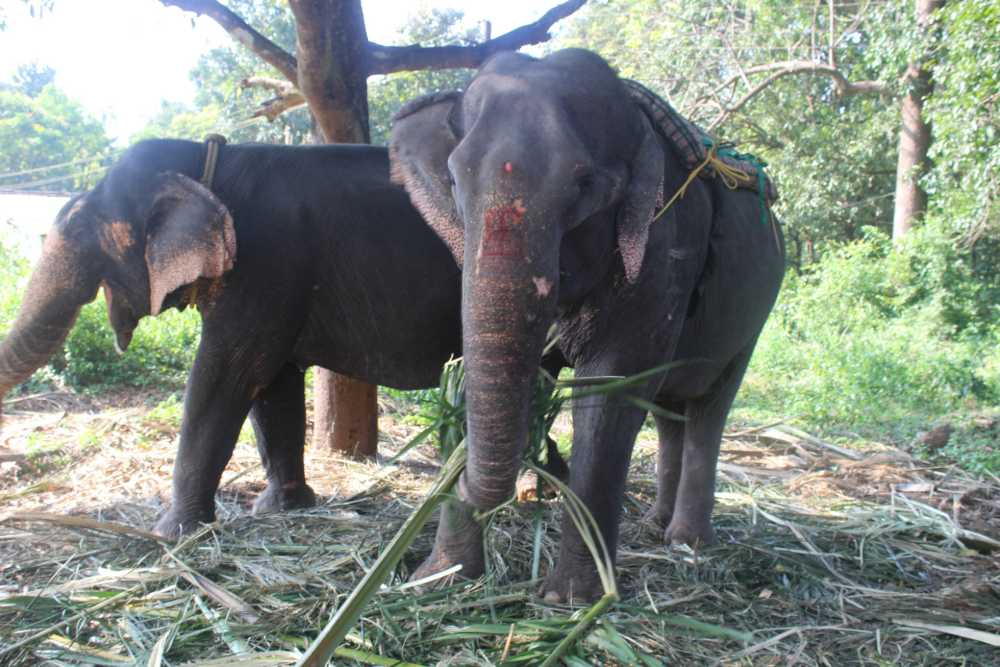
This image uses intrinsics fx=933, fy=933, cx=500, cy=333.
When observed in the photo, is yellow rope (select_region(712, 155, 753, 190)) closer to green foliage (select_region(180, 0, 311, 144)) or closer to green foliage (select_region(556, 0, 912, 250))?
green foliage (select_region(556, 0, 912, 250))

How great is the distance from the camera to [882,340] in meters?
11.2

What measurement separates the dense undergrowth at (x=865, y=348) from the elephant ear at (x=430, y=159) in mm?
3541

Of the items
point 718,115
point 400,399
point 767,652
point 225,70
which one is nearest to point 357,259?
point 767,652

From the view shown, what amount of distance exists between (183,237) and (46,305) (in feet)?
2.06

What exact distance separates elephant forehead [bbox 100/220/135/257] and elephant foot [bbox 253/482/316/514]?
1298 millimetres

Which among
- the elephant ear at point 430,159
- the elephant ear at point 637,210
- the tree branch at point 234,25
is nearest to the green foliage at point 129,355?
the tree branch at point 234,25

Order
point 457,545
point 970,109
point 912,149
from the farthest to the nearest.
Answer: point 912,149, point 970,109, point 457,545

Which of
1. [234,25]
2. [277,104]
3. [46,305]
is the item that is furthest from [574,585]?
[277,104]

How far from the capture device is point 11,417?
6551mm

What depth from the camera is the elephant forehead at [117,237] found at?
3.58m

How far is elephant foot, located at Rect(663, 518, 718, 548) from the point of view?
12.9 ft

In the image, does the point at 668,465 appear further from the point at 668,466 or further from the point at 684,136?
the point at 684,136

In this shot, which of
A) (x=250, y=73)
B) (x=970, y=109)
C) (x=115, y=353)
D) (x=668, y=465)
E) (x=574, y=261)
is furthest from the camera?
(x=250, y=73)

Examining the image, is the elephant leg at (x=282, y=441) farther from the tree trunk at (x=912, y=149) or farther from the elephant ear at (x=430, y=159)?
the tree trunk at (x=912, y=149)
